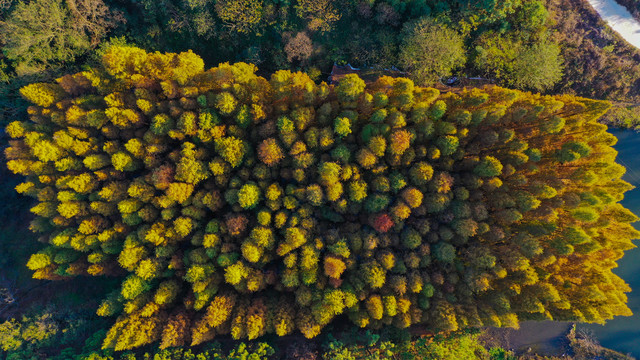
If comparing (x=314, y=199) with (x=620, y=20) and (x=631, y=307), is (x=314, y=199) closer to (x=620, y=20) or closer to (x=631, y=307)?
(x=631, y=307)

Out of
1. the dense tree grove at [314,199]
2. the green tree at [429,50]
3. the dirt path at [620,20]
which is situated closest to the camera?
the dense tree grove at [314,199]

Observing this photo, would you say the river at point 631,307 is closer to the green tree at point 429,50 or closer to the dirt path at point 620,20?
the dirt path at point 620,20

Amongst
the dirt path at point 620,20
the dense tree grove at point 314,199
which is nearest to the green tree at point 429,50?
the dense tree grove at point 314,199

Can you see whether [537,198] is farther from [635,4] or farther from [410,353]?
[635,4]

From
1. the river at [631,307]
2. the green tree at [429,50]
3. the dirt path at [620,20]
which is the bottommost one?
the river at [631,307]

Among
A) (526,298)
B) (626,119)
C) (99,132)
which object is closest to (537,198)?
(526,298)

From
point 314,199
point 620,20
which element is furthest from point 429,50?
point 620,20
